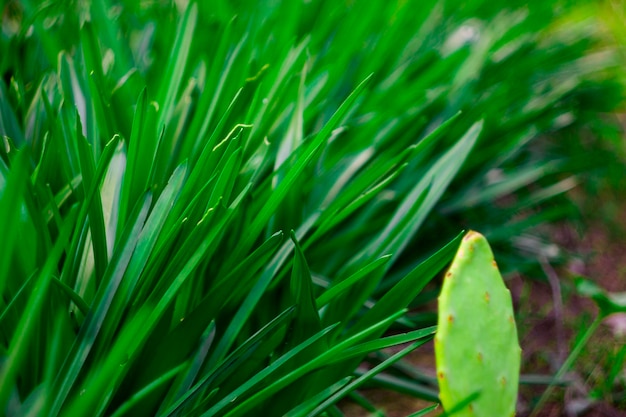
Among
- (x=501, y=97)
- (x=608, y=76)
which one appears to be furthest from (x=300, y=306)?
(x=608, y=76)

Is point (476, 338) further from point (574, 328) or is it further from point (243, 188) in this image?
point (574, 328)

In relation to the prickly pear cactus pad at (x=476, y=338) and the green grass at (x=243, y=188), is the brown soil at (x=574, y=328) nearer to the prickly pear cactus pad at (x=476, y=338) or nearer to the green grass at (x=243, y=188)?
the green grass at (x=243, y=188)

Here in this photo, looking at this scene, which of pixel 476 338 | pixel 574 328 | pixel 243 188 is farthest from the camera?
pixel 574 328

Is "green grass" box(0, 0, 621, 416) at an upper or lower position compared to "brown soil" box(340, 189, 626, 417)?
upper

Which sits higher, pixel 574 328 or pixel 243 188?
pixel 243 188

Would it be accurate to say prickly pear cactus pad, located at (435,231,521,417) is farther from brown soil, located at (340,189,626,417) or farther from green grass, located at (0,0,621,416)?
brown soil, located at (340,189,626,417)

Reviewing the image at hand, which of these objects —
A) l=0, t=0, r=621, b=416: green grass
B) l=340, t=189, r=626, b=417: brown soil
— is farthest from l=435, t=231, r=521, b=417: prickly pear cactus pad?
l=340, t=189, r=626, b=417: brown soil

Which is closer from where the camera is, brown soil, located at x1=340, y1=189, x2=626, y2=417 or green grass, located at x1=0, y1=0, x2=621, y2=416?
green grass, located at x1=0, y1=0, x2=621, y2=416

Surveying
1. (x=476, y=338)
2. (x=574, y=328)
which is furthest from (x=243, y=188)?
(x=574, y=328)
